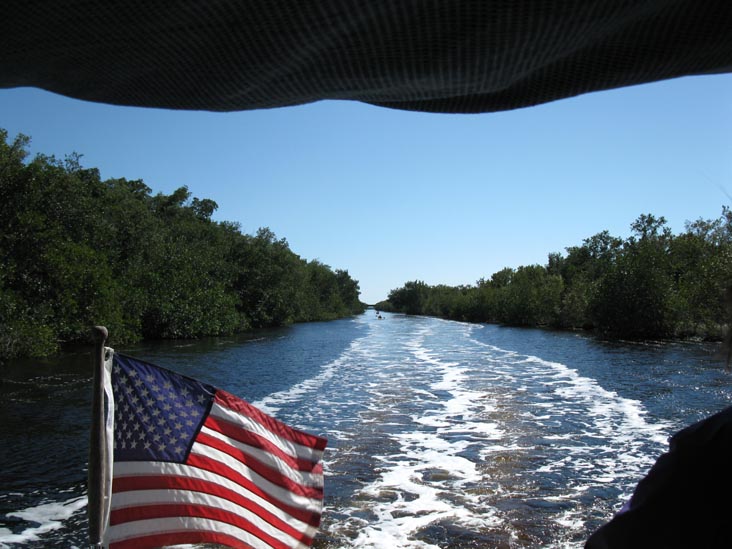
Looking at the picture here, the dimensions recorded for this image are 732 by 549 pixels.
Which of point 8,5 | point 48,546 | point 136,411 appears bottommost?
point 48,546

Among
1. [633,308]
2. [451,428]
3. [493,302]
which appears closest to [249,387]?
[451,428]

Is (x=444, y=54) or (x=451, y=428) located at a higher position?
(x=444, y=54)

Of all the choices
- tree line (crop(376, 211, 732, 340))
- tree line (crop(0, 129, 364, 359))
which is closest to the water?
tree line (crop(0, 129, 364, 359))

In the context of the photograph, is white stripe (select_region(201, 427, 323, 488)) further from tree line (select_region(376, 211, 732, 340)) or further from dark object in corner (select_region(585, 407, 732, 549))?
tree line (select_region(376, 211, 732, 340))

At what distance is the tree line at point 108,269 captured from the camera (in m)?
27.1

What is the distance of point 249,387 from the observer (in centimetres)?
2130

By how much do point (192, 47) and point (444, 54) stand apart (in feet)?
1.91

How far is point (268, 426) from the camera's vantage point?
4.55m

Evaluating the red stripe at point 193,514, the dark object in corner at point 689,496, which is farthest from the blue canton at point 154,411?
the dark object in corner at point 689,496

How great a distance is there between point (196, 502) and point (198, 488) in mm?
100

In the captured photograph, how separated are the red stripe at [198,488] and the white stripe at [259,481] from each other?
14cm

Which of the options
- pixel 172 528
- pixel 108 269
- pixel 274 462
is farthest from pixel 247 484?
pixel 108 269

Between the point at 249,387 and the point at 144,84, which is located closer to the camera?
the point at 144,84

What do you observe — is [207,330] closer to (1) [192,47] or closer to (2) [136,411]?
(2) [136,411]
